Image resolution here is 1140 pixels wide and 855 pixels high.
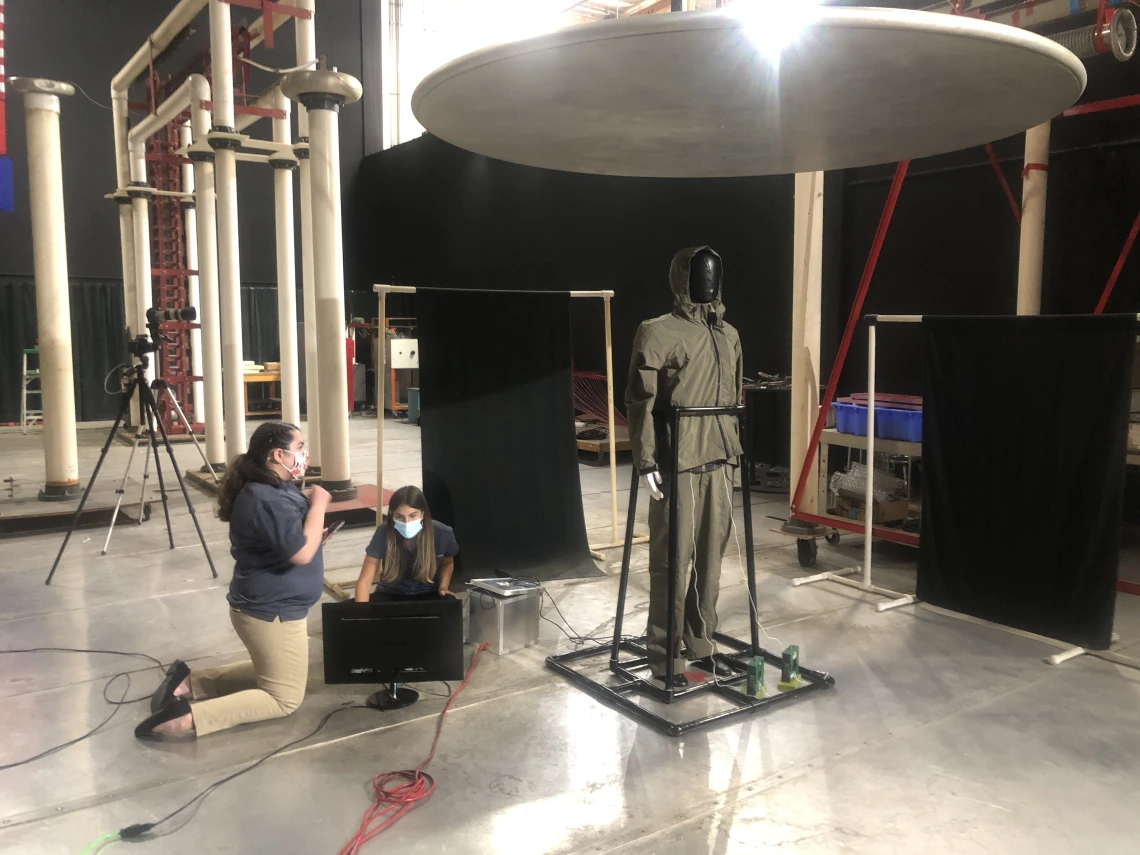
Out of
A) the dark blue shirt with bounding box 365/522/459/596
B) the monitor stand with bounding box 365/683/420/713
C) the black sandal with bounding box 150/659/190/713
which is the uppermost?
the dark blue shirt with bounding box 365/522/459/596

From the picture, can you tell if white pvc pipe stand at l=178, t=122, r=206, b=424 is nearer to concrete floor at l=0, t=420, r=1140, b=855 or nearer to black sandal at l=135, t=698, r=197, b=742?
concrete floor at l=0, t=420, r=1140, b=855

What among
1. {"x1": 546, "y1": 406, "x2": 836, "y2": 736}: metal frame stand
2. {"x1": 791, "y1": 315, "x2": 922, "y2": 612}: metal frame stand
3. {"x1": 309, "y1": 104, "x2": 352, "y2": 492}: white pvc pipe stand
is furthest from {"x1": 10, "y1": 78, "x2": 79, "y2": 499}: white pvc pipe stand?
{"x1": 791, "y1": 315, "x2": 922, "y2": 612}: metal frame stand

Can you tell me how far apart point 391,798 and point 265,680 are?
2.73 ft

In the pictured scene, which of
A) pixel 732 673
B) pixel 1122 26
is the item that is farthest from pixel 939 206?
pixel 732 673

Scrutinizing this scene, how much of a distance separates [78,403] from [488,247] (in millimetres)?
6751

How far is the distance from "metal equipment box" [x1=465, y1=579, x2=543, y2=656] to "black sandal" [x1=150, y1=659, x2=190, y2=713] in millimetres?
1247

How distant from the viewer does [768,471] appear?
866 centimetres

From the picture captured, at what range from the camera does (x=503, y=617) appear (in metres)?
4.00

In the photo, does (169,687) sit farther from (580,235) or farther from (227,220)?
(580,235)

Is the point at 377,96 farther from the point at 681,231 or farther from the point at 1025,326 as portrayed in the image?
the point at 1025,326

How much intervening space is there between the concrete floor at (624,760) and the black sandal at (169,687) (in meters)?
0.14

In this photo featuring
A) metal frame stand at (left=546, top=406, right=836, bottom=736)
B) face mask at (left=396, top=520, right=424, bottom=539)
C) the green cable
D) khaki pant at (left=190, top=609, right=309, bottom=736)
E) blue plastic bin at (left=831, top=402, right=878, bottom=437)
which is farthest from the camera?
blue plastic bin at (left=831, top=402, right=878, bottom=437)

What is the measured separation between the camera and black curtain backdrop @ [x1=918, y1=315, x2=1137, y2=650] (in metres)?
3.89

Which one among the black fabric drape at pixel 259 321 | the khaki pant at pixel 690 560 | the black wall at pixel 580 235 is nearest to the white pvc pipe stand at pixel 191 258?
the black fabric drape at pixel 259 321
